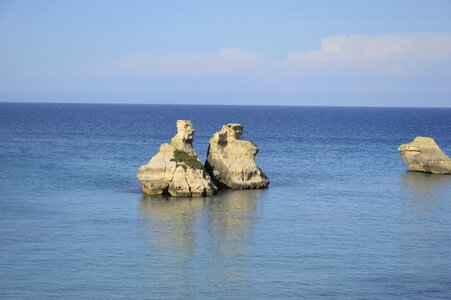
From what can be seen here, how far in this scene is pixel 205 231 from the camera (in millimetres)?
55406

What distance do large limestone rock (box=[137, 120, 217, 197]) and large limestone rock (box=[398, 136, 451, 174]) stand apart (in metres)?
30.0

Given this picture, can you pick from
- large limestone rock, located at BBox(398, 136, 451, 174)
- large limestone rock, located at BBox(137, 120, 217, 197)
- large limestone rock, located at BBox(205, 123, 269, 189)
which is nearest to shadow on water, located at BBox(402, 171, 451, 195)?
large limestone rock, located at BBox(398, 136, 451, 174)

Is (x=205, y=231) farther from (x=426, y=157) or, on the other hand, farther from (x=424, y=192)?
(x=426, y=157)

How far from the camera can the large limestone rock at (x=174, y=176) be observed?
2670 inches

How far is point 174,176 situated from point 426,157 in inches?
1338

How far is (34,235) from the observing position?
2074 inches

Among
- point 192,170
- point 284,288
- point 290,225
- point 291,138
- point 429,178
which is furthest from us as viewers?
point 291,138

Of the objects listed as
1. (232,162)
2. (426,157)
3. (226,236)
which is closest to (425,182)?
(426,157)

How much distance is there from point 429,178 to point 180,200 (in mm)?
30821

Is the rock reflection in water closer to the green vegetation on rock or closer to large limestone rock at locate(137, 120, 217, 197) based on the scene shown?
large limestone rock at locate(137, 120, 217, 197)

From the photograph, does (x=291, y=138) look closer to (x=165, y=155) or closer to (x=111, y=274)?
(x=165, y=155)

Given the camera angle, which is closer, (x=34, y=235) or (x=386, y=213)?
(x=34, y=235)

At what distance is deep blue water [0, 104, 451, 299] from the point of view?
42188mm

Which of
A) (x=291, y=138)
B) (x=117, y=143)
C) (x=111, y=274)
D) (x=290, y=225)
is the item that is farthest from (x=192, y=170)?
(x=291, y=138)
